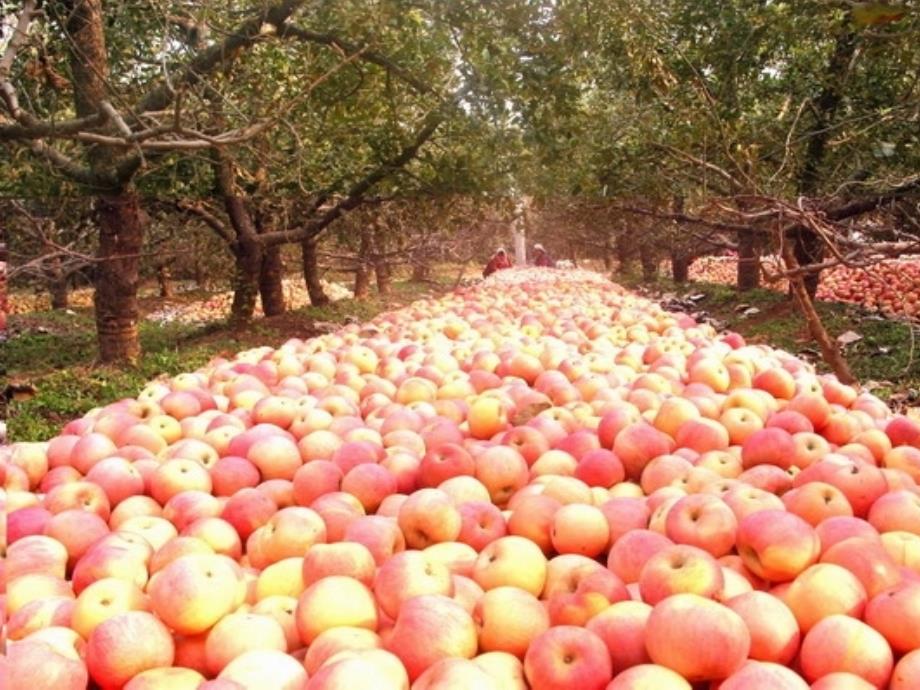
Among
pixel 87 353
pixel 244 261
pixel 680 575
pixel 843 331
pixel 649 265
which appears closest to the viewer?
pixel 680 575

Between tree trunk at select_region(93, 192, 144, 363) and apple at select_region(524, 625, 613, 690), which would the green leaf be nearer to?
apple at select_region(524, 625, 613, 690)

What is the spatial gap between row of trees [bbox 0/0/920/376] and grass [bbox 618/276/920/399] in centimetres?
94

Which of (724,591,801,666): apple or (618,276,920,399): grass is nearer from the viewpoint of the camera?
(724,591,801,666): apple

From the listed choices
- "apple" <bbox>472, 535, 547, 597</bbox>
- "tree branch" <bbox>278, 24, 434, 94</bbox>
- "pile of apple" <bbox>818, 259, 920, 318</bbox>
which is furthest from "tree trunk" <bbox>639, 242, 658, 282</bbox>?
"apple" <bbox>472, 535, 547, 597</bbox>

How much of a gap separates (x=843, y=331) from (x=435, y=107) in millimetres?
6273

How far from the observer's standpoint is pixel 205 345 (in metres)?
11.7

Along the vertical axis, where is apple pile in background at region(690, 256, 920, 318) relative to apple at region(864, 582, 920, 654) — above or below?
above

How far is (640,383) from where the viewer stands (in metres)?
4.25

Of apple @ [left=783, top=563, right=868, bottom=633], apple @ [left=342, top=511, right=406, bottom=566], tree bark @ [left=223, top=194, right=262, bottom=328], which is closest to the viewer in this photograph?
apple @ [left=783, top=563, right=868, bottom=633]

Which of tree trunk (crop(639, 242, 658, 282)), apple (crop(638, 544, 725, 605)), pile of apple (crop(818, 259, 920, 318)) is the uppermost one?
tree trunk (crop(639, 242, 658, 282))

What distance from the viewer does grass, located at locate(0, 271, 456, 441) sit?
7324mm

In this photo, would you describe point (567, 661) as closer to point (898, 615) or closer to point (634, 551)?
point (634, 551)

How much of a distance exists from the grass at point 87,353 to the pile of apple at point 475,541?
3.80 meters

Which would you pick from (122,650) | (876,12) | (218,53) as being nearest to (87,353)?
(218,53)
